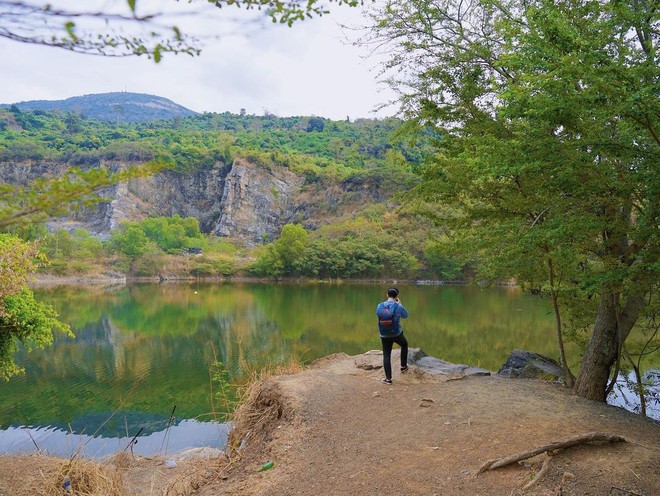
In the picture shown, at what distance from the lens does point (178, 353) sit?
56.4 ft

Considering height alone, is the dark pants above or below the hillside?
below

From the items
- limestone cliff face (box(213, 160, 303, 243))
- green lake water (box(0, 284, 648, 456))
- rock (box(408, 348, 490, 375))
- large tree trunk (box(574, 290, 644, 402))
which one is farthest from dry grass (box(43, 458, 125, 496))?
limestone cliff face (box(213, 160, 303, 243))

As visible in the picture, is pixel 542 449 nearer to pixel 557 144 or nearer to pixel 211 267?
pixel 557 144

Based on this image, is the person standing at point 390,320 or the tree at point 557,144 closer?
the tree at point 557,144

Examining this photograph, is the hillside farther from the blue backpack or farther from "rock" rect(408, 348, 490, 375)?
the blue backpack

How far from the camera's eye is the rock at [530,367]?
911 cm

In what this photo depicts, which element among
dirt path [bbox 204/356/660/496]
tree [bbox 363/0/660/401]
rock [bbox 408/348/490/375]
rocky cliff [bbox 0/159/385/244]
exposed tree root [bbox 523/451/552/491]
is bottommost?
rock [bbox 408/348/490/375]

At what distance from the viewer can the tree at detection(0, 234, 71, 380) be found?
297 inches

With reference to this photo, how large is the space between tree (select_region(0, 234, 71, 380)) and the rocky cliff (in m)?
79.5

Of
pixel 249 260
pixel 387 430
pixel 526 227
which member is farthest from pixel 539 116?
pixel 249 260

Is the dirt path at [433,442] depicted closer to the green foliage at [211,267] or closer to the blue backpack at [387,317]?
the blue backpack at [387,317]

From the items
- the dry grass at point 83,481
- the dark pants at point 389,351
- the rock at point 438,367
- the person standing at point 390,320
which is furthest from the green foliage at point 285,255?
the dry grass at point 83,481

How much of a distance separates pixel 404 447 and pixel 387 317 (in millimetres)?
2430

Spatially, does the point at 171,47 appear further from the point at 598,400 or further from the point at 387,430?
the point at 598,400
